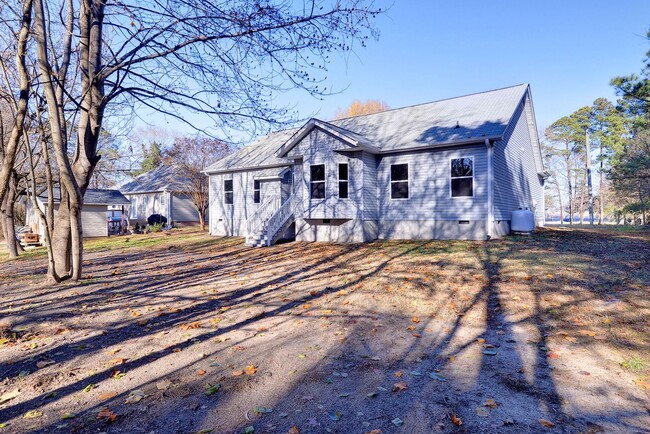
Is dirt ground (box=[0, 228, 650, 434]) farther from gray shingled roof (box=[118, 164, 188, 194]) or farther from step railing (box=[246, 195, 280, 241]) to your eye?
gray shingled roof (box=[118, 164, 188, 194])

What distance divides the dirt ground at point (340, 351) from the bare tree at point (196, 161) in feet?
56.6

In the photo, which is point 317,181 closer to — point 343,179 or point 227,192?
point 343,179

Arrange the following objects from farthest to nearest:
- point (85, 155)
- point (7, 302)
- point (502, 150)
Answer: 1. point (502, 150)
2. point (85, 155)
3. point (7, 302)

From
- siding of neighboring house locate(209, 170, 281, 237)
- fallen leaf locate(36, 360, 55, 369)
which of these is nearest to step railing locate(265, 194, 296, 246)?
siding of neighboring house locate(209, 170, 281, 237)

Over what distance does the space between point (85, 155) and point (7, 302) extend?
3312mm

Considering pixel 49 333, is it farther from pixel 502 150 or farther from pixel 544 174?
pixel 544 174

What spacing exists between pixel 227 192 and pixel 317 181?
25.4 feet

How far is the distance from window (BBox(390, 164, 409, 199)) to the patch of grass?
11.4 meters

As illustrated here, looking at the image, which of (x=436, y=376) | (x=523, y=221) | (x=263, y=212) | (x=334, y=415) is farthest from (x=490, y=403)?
(x=263, y=212)

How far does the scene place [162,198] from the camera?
31.9 metres

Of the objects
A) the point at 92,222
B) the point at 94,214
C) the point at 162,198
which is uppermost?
the point at 162,198

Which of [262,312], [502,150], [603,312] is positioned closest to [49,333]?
[262,312]

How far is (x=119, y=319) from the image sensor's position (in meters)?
5.82

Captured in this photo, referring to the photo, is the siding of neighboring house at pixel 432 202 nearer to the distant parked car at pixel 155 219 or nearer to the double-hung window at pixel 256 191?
the double-hung window at pixel 256 191
